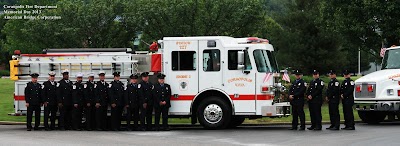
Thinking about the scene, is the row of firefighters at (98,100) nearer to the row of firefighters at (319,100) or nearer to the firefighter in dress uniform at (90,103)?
the firefighter in dress uniform at (90,103)

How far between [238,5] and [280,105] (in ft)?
56.6

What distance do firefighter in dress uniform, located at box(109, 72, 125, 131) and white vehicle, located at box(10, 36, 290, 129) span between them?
0.43 metres

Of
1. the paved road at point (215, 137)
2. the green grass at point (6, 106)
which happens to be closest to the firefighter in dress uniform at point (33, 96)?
the paved road at point (215, 137)

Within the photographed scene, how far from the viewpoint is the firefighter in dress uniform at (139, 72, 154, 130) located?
67.1ft

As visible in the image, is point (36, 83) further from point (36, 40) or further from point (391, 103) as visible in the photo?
point (36, 40)

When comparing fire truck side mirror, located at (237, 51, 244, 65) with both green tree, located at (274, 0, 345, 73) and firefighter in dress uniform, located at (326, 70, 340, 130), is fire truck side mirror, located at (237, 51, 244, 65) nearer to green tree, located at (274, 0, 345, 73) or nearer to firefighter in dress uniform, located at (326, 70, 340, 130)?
firefighter in dress uniform, located at (326, 70, 340, 130)

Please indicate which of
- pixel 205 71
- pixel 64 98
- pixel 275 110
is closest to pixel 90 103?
pixel 64 98

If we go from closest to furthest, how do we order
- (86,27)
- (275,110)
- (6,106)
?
1. (275,110)
2. (6,106)
3. (86,27)

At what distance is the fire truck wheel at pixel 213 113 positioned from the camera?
20.0 meters

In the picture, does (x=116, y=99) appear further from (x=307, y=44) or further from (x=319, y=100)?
(x=307, y=44)

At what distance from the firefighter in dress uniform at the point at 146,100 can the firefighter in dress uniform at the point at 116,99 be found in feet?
1.83

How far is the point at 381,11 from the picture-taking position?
3222 centimetres

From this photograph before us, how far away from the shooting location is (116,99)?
805 inches

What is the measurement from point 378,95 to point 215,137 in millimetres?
5954
